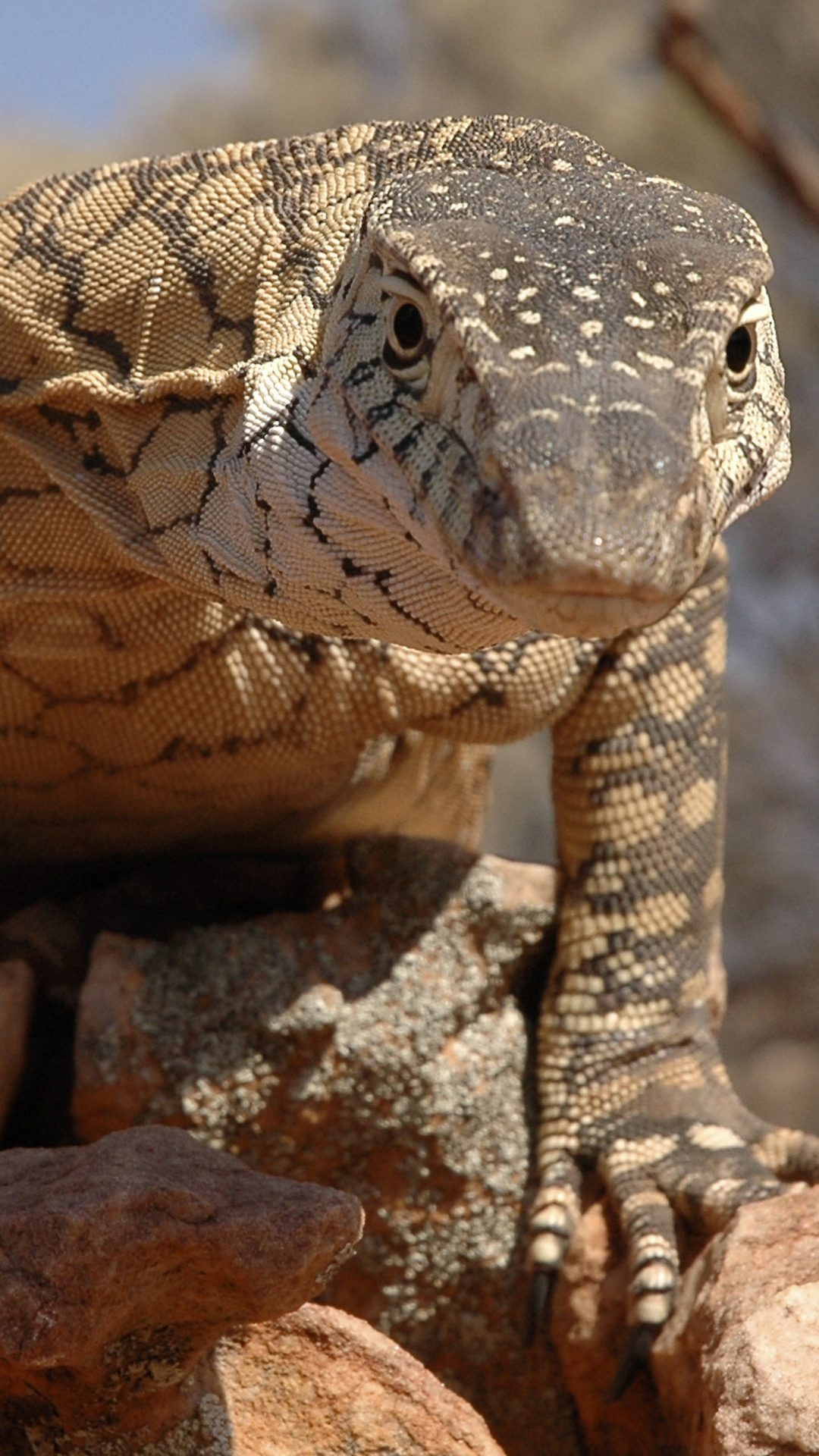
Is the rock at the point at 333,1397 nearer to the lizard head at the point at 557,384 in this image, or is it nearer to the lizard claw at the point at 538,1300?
the lizard claw at the point at 538,1300

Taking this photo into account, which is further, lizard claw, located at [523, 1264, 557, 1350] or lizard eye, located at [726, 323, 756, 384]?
lizard claw, located at [523, 1264, 557, 1350]

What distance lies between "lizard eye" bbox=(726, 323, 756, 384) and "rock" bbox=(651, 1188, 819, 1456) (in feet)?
5.20

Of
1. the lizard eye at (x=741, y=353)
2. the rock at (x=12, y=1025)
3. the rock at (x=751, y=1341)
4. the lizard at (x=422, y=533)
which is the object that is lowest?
the rock at (x=12, y=1025)

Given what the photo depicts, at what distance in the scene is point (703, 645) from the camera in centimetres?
427

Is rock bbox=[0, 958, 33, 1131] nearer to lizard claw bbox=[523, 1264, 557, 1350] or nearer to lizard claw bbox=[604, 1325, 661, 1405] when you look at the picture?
lizard claw bbox=[523, 1264, 557, 1350]

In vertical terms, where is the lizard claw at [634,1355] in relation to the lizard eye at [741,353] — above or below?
below

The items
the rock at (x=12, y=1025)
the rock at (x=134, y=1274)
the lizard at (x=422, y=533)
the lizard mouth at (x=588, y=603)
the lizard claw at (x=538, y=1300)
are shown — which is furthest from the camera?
the rock at (x=12, y=1025)

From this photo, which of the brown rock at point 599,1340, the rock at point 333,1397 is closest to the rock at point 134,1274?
the rock at point 333,1397

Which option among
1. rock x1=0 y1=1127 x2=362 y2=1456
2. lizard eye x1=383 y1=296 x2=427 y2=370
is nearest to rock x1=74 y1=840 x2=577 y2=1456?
rock x1=0 y1=1127 x2=362 y2=1456

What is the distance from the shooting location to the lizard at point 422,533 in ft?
7.73

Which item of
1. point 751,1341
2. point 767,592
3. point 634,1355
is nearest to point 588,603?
point 751,1341

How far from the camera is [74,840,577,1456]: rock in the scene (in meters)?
3.85

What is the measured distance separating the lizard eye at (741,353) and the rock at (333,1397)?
1.78m

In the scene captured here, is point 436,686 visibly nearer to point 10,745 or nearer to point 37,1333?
point 10,745
